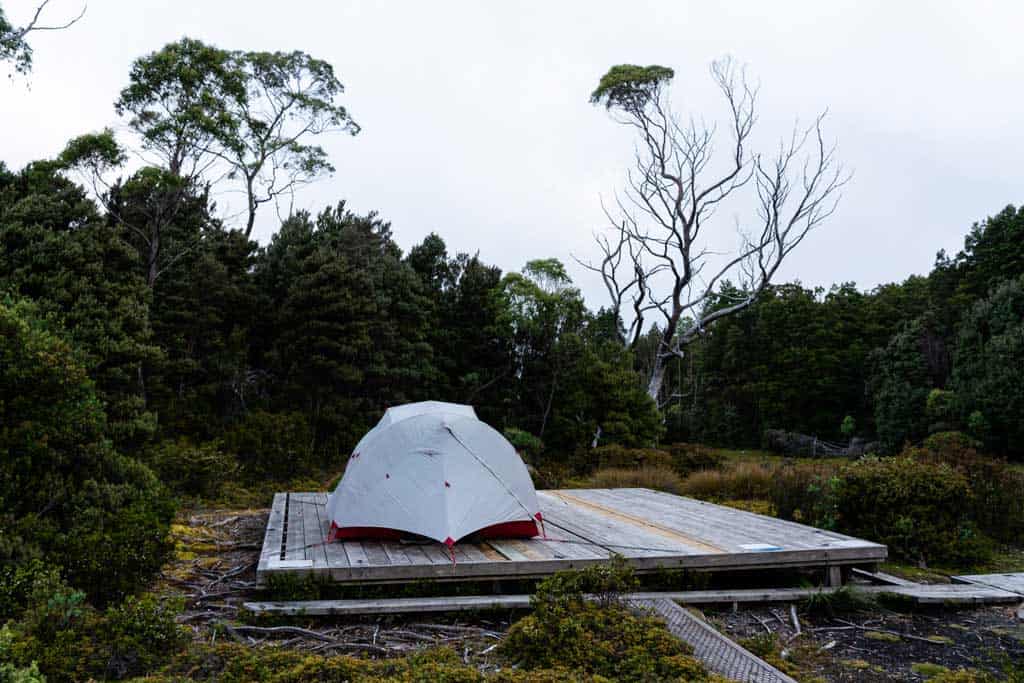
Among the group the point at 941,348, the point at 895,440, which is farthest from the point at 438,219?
the point at 941,348

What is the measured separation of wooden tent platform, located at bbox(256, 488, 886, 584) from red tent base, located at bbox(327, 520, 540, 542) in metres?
0.13

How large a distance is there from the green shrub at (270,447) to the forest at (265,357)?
0.20ft

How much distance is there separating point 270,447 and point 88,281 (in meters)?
4.90

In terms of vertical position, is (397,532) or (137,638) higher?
(397,532)

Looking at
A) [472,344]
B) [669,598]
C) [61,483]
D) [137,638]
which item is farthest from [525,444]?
[137,638]

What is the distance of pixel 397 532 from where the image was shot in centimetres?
625

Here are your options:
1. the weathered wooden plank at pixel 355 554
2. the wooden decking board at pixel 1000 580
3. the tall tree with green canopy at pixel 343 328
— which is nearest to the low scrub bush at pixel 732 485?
the wooden decking board at pixel 1000 580

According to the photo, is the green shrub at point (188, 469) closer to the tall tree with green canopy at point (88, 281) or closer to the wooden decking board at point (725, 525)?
the tall tree with green canopy at point (88, 281)

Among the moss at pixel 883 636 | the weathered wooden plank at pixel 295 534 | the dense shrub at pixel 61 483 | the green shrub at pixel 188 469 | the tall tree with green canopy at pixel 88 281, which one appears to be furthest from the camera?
the green shrub at pixel 188 469

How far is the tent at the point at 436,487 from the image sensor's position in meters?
5.95

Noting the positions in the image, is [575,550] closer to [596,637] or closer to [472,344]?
[596,637]

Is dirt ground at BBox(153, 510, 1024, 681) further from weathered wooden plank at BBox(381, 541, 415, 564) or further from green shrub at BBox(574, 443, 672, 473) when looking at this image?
green shrub at BBox(574, 443, 672, 473)

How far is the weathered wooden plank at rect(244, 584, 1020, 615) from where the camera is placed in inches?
191

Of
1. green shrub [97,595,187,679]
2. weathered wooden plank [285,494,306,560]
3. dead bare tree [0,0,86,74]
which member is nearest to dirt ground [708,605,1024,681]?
weathered wooden plank [285,494,306,560]
